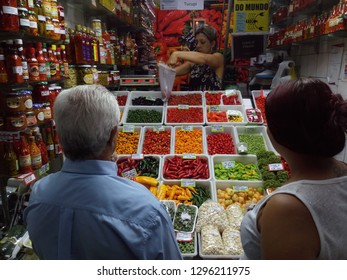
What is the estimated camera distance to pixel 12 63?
2.30 meters

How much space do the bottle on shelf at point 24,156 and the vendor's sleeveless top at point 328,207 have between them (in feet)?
6.67

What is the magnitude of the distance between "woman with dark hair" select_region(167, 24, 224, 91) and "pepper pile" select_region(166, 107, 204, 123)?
0.91m

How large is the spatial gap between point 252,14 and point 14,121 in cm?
457

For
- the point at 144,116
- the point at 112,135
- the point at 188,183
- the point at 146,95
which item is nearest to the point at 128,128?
the point at 144,116

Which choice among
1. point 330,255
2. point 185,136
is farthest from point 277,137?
point 185,136

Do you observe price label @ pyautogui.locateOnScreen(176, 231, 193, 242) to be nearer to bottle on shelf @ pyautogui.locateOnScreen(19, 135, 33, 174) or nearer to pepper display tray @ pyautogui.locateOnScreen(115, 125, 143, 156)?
bottle on shelf @ pyautogui.locateOnScreen(19, 135, 33, 174)

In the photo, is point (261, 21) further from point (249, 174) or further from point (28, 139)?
point (28, 139)

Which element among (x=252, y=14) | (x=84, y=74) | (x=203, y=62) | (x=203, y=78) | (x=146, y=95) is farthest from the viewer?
(x=252, y=14)

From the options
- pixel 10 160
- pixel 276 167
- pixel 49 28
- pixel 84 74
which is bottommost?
pixel 276 167

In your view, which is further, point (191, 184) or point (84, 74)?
point (84, 74)

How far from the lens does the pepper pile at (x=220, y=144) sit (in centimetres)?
357

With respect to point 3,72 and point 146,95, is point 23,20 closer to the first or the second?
point 3,72

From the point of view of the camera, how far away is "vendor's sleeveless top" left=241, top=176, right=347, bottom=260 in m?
0.98

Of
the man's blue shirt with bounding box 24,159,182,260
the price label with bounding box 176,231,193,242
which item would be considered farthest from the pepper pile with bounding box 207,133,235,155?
the man's blue shirt with bounding box 24,159,182,260
